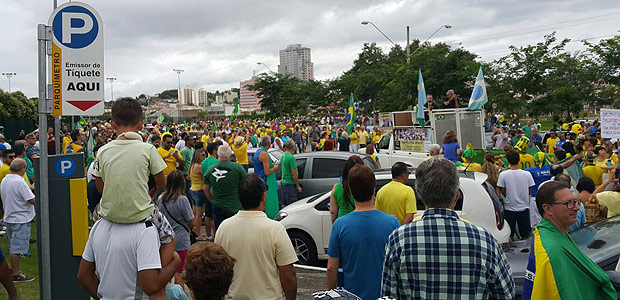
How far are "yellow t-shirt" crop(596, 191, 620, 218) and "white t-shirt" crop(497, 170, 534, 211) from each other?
143cm

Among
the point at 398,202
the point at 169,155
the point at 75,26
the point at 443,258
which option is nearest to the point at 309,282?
the point at 398,202

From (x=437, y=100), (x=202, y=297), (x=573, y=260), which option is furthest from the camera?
(x=437, y=100)

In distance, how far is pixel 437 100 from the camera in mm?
34062

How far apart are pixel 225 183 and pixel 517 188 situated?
14.9 ft

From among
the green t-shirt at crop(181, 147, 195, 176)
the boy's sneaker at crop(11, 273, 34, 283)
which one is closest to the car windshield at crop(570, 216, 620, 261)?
the boy's sneaker at crop(11, 273, 34, 283)

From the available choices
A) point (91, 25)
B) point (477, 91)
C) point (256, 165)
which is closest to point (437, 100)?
point (477, 91)

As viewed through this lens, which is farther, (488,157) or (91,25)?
(488,157)

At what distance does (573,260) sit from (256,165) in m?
7.65

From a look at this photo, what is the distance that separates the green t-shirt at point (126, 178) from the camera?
10.6 feet

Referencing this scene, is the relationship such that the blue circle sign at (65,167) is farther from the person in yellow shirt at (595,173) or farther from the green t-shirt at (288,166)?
the person in yellow shirt at (595,173)

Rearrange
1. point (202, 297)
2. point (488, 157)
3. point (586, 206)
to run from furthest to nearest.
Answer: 1. point (488, 157)
2. point (586, 206)
3. point (202, 297)

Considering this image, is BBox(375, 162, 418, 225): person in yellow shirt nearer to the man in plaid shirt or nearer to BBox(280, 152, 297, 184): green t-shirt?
the man in plaid shirt

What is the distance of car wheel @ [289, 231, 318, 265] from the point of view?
810cm

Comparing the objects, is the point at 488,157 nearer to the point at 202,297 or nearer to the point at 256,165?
the point at 256,165
